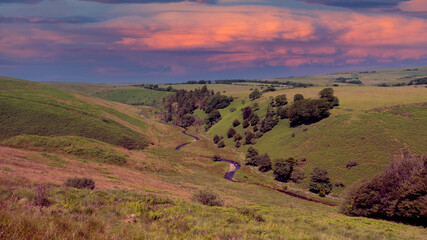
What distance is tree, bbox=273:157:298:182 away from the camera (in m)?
49.1

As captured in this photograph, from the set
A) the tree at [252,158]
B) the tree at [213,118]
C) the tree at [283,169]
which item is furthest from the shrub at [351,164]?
the tree at [213,118]

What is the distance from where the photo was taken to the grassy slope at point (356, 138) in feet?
149

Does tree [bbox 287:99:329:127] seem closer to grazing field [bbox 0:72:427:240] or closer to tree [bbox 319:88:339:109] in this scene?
grazing field [bbox 0:72:427:240]

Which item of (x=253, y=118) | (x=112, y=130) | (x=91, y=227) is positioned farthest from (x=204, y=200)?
(x=253, y=118)

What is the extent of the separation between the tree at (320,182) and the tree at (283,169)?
653 cm

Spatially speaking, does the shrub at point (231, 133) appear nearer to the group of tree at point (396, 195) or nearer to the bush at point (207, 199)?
the group of tree at point (396, 195)

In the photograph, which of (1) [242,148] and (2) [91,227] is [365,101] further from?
(2) [91,227]

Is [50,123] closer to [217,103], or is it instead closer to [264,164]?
[264,164]

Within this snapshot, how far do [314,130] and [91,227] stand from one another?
69.3 meters

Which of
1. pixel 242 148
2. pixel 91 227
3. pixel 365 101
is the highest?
pixel 365 101

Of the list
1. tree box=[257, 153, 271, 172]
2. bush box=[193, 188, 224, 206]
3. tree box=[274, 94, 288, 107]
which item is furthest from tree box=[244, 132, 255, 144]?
bush box=[193, 188, 224, 206]

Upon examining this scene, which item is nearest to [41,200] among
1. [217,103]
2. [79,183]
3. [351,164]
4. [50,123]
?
[79,183]

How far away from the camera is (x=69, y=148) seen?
126 ft

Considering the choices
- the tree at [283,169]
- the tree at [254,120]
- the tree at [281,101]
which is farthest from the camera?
the tree at [281,101]
